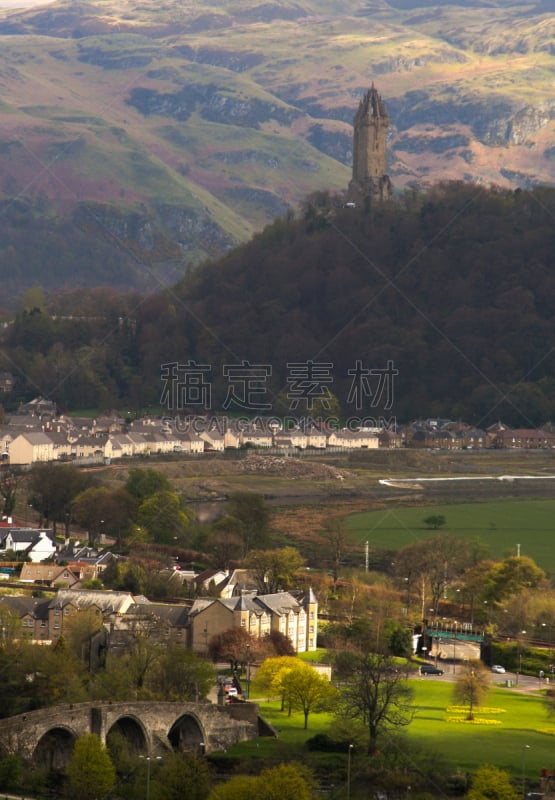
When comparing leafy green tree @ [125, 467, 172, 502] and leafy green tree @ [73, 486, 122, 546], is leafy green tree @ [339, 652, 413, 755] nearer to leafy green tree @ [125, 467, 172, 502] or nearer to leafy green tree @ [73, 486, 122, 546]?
leafy green tree @ [73, 486, 122, 546]

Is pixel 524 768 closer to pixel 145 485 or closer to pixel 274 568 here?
pixel 274 568

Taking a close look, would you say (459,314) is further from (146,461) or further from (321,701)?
(321,701)

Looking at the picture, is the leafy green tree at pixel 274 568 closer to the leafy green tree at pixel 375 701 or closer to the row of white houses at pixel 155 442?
the leafy green tree at pixel 375 701

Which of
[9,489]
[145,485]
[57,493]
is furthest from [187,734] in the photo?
[9,489]

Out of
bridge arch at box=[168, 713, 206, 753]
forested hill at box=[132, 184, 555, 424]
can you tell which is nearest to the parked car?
bridge arch at box=[168, 713, 206, 753]

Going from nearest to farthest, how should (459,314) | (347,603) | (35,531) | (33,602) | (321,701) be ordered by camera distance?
(321,701) → (33,602) → (347,603) → (35,531) → (459,314)

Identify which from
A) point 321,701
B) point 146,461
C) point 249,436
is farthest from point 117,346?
point 321,701
